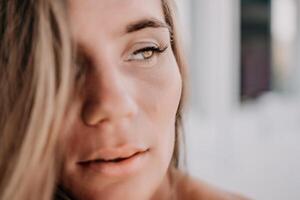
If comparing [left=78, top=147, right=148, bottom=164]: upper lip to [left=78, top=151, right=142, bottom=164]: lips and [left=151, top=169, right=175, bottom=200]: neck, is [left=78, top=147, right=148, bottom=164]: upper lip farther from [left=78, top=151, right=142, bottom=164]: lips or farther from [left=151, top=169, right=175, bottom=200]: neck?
[left=151, top=169, right=175, bottom=200]: neck

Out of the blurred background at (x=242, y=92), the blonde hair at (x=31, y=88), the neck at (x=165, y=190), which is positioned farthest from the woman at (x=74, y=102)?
the blurred background at (x=242, y=92)

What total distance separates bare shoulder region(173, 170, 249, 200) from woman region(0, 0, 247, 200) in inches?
6.8

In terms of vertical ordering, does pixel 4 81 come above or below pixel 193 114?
above

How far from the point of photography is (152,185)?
0.36 metres

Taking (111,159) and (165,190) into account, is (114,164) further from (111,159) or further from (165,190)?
(165,190)

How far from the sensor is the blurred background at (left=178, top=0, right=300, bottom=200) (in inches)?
48.5

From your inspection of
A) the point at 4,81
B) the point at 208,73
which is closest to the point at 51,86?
the point at 4,81

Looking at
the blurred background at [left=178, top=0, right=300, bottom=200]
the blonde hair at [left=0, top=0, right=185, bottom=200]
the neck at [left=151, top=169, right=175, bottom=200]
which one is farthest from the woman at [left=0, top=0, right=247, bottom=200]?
the blurred background at [left=178, top=0, right=300, bottom=200]

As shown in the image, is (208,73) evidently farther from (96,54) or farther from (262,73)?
(96,54)

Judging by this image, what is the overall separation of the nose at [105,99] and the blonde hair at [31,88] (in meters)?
0.01

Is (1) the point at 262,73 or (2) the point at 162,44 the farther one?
(1) the point at 262,73

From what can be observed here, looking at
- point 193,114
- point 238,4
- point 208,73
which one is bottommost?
point 193,114

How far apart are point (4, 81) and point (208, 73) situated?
0.96 m

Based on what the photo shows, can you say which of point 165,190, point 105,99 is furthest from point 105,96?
point 165,190
